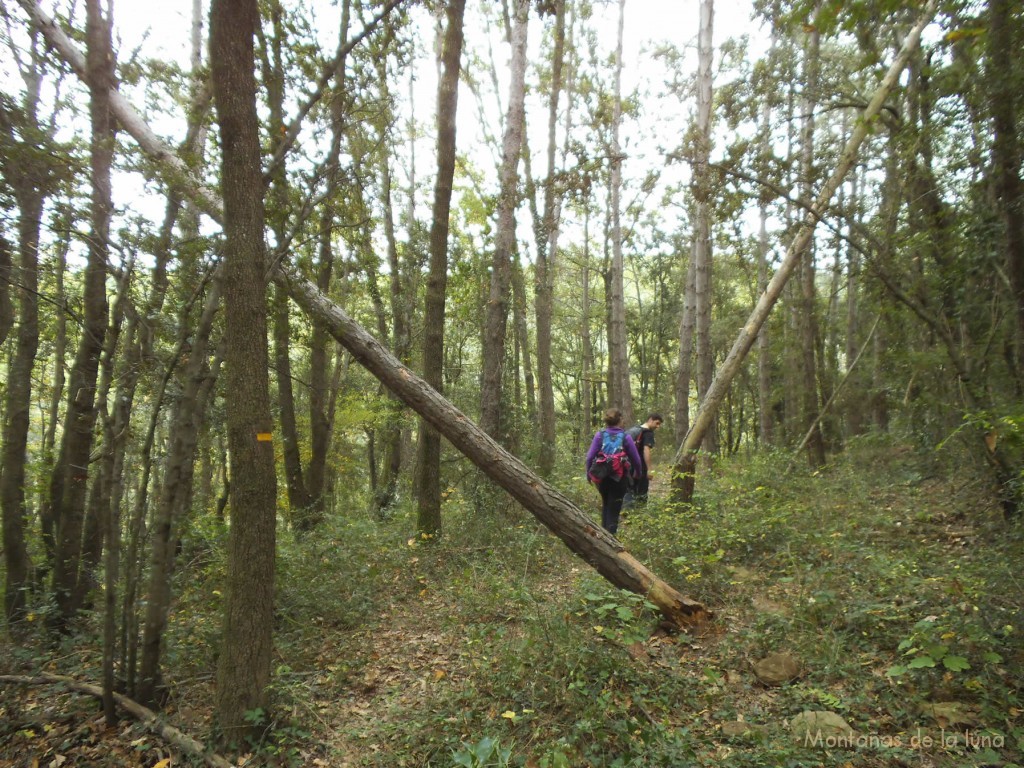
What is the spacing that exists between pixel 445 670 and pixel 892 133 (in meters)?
8.86

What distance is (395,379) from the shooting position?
6434mm

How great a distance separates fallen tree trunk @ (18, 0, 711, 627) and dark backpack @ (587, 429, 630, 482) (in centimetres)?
124

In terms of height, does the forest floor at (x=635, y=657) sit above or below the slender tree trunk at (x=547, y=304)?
below

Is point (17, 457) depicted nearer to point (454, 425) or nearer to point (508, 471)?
point (454, 425)

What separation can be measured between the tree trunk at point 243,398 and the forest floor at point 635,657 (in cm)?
46

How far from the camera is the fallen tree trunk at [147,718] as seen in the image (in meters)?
3.83

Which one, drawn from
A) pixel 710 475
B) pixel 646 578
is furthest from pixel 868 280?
pixel 646 578

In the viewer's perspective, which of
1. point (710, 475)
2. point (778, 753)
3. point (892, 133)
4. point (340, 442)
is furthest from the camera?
point (340, 442)

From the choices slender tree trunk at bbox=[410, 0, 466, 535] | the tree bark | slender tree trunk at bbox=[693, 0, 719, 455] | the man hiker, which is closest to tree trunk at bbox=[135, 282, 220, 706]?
slender tree trunk at bbox=[410, 0, 466, 535]

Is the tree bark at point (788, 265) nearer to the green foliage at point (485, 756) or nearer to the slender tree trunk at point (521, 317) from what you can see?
the slender tree trunk at point (521, 317)

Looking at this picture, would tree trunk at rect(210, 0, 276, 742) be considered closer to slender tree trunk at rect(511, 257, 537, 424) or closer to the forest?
the forest

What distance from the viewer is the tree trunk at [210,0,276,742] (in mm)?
4000

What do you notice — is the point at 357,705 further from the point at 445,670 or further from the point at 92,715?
the point at 92,715

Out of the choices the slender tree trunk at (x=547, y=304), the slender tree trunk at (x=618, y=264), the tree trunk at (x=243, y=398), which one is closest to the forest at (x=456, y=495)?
the tree trunk at (x=243, y=398)
